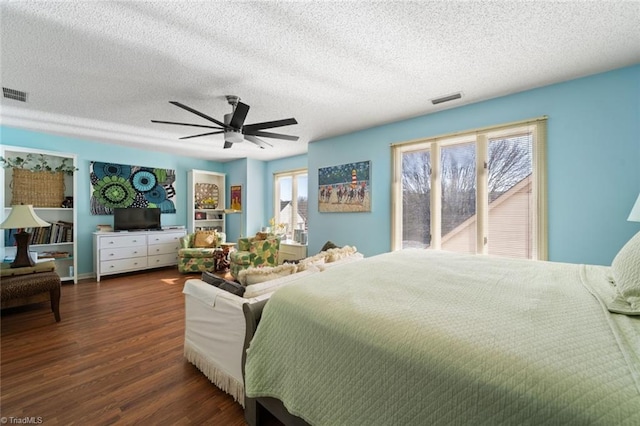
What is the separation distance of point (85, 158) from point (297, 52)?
474cm

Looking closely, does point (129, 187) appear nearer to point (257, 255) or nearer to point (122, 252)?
point (122, 252)

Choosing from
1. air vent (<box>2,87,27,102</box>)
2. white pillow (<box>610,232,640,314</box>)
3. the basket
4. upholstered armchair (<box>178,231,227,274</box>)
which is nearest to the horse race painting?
upholstered armchair (<box>178,231,227,274</box>)

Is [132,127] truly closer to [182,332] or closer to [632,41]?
[182,332]

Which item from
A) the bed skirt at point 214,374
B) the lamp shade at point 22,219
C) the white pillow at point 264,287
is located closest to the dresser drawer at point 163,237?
the lamp shade at point 22,219

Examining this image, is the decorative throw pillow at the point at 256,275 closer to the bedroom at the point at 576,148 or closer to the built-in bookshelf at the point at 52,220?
the bedroom at the point at 576,148

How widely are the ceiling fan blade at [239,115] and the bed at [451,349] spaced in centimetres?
179

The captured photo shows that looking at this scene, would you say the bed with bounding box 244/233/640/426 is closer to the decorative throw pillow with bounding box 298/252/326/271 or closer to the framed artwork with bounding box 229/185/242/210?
the decorative throw pillow with bounding box 298/252/326/271

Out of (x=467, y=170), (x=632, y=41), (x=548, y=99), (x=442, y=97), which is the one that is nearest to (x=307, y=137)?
(x=442, y=97)

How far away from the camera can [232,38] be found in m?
1.90

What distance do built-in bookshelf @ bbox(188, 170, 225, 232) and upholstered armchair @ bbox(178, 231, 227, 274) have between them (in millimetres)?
684

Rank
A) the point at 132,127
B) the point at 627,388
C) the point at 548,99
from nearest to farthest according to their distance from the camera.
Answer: the point at 627,388 → the point at 548,99 → the point at 132,127

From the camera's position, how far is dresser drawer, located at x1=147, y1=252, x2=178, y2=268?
504 cm

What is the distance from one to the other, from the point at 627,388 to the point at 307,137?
4.30 metres

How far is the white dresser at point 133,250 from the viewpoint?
449cm
